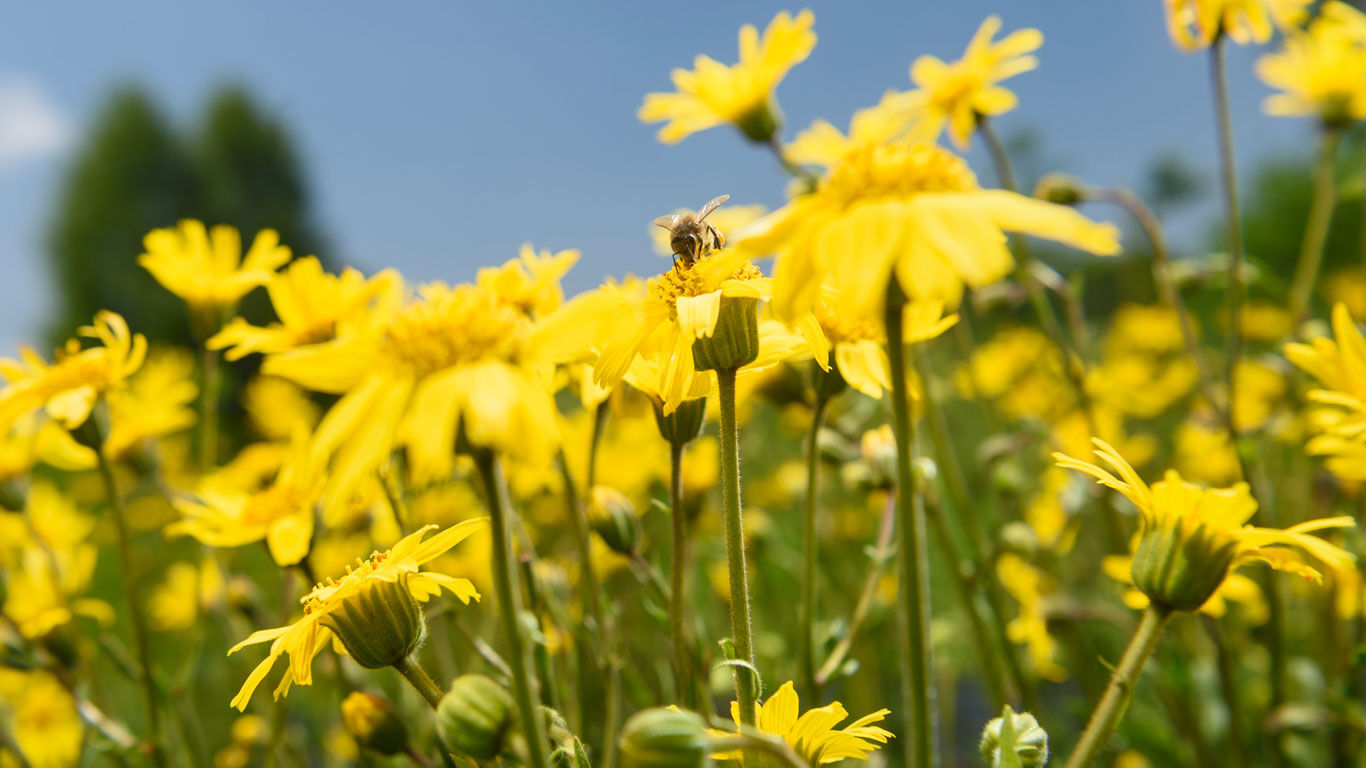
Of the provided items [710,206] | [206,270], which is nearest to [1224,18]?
[710,206]

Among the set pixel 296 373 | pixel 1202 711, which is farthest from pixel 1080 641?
pixel 296 373

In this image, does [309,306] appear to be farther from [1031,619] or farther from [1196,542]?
[1031,619]

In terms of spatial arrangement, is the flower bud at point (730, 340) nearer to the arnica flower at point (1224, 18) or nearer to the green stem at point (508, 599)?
the green stem at point (508, 599)

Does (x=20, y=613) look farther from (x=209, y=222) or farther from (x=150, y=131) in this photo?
(x=150, y=131)

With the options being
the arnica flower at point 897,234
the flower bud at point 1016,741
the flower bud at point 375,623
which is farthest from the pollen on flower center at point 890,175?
the flower bud at point 375,623

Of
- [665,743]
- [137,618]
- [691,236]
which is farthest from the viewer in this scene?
[137,618]

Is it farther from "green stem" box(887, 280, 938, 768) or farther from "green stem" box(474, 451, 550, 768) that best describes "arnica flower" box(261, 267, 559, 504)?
"green stem" box(887, 280, 938, 768)
